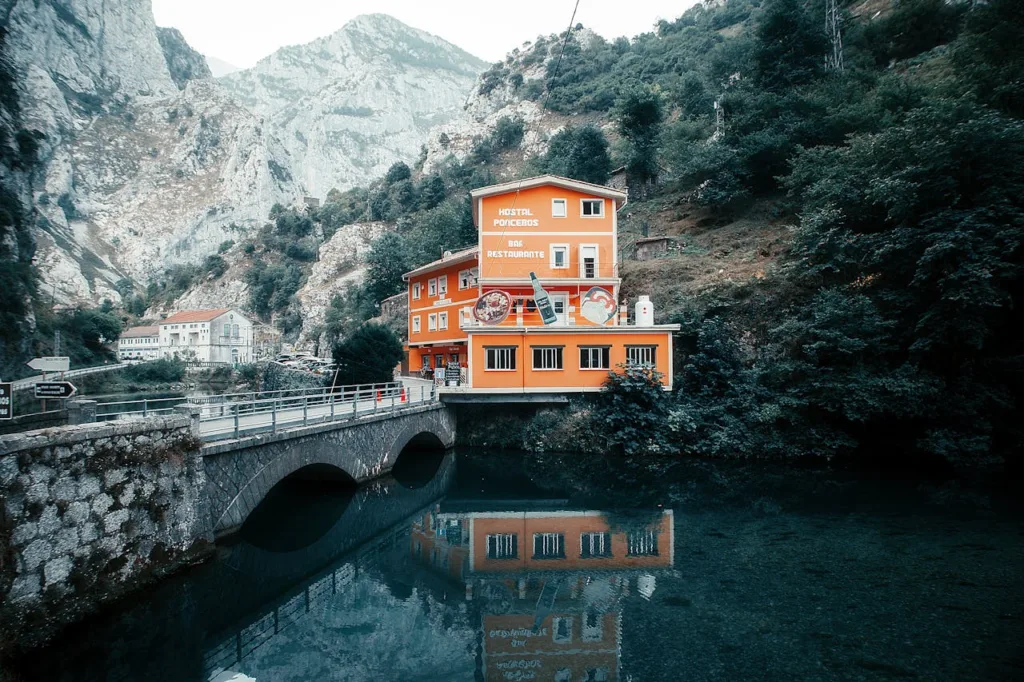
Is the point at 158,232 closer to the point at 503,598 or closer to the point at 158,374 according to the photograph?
the point at 158,374

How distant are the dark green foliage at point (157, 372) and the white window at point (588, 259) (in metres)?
35.6

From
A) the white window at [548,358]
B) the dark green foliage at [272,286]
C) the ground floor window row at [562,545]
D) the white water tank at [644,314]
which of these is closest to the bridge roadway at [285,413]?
the white window at [548,358]

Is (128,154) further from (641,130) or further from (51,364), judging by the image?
(51,364)

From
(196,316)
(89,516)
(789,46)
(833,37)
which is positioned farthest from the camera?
(196,316)

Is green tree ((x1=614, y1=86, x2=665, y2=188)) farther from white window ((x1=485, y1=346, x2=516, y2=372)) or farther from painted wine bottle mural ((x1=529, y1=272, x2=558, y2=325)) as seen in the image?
white window ((x1=485, y1=346, x2=516, y2=372))

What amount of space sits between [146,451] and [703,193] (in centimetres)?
3432

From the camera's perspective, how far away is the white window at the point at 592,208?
2715cm

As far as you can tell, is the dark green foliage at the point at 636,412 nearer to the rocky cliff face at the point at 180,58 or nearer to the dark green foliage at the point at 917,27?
the dark green foliage at the point at 917,27

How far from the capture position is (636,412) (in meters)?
21.8

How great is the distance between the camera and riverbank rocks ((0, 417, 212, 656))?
654 centimetres

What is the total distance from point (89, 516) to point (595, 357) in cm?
1875

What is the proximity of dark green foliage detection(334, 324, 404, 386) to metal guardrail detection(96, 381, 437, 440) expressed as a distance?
756cm

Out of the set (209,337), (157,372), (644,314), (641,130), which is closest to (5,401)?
(644,314)

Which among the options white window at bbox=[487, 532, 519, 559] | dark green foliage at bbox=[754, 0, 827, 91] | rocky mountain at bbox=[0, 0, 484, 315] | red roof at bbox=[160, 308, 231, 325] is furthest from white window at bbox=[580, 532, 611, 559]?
rocky mountain at bbox=[0, 0, 484, 315]
